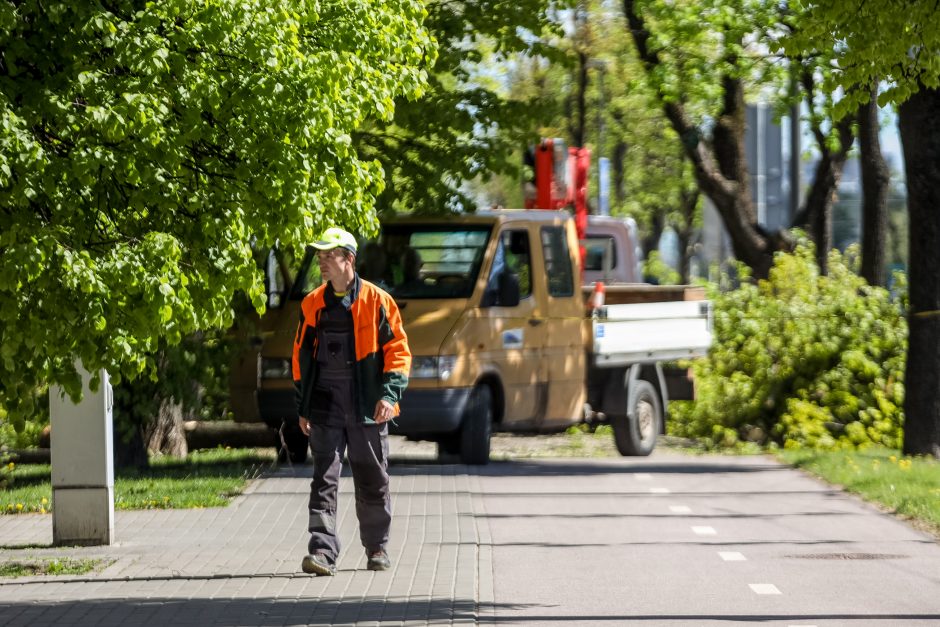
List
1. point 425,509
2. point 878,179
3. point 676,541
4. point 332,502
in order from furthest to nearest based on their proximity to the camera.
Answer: point 878,179 < point 425,509 < point 676,541 < point 332,502

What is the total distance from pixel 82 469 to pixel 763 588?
4.01 metres

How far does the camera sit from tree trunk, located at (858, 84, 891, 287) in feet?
81.2

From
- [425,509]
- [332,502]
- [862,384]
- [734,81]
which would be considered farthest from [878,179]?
[332,502]

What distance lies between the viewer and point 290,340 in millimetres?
15688

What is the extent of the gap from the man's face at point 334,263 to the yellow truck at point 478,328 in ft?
19.2

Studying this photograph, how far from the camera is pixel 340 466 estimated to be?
9.27 metres

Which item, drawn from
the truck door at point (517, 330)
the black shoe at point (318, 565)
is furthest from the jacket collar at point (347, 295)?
the truck door at point (517, 330)

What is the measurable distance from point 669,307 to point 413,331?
3.51 m

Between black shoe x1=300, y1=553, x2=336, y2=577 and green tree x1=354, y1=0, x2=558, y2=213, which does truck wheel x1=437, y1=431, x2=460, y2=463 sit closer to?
green tree x1=354, y1=0, x2=558, y2=213

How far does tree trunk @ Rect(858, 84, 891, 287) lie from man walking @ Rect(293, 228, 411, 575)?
54.3ft

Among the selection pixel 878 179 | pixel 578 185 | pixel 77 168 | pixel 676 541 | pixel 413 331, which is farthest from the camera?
pixel 878 179

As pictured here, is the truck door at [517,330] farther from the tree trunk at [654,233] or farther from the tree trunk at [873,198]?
the tree trunk at [654,233]

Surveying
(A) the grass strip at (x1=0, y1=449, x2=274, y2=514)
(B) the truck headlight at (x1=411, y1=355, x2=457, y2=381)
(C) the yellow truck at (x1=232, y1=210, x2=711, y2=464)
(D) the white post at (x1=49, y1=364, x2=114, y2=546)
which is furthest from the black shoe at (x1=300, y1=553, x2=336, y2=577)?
(B) the truck headlight at (x1=411, y1=355, x2=457, y2=381)

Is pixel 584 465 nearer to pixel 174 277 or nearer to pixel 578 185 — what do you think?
pixel 578 185
